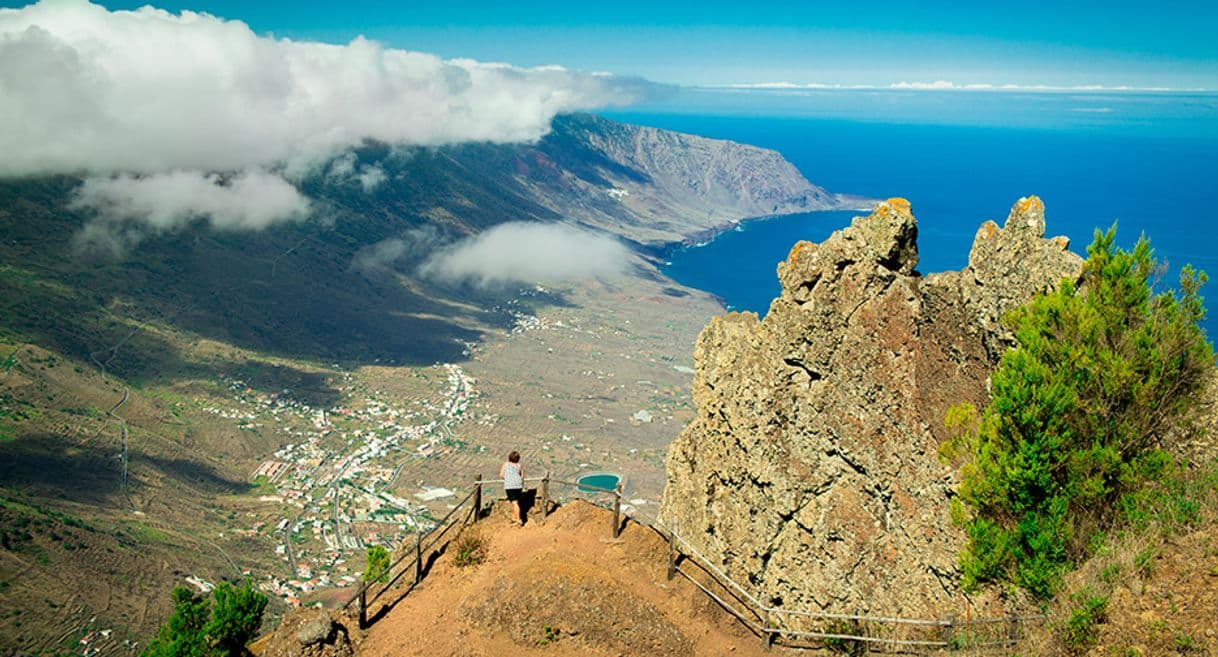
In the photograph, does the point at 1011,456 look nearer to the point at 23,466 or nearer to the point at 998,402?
the point at 998,402

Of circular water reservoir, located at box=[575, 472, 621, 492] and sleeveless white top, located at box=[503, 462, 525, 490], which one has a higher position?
sleeveless white top, located at box=[503, 462, 525, 490]

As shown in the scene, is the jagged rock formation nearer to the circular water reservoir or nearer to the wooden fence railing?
the wooden fence railing

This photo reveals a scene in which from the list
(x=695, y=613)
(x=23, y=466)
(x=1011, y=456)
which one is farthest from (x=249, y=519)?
(x=1011, y=456)

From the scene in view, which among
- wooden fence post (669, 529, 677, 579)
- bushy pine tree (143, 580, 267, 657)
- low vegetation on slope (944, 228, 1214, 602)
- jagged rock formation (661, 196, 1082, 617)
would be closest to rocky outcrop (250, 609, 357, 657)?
bushy pine tree (143, 580, 267, 657)

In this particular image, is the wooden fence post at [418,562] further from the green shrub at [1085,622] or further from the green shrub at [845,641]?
the green shrub at [1085,622]

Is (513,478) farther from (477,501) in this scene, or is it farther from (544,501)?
(477,501)

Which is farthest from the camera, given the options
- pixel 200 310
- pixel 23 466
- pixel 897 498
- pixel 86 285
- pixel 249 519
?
pixel 200 310
